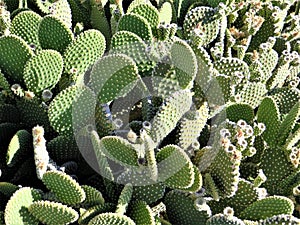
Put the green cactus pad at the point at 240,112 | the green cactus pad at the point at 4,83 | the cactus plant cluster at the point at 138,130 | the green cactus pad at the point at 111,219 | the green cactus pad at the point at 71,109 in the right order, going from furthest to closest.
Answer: the green cactus pad at the point at 240,112 → the green cactus pad at the point at 4,83 → the green cactus pad at the point at 71,109 → the cactus plant cluster at the point at 138,130 → the green cactus pad at the point at 111,219

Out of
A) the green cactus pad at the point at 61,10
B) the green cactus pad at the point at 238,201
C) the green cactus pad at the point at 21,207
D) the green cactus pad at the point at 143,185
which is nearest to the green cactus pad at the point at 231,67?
the green cactus pad at the point at 238,201

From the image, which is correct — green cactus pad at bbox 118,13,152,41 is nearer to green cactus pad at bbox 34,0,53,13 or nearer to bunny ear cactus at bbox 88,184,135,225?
green cactus pad at bbox 34,0,53,13

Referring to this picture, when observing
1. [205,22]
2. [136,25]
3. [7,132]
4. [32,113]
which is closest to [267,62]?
[205,22]

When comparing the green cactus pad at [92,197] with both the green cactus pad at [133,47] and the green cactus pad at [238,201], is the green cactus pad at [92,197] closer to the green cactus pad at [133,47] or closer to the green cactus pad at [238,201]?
the green cactus pad at [238,201]

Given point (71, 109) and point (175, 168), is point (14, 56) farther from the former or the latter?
point (175, 168)

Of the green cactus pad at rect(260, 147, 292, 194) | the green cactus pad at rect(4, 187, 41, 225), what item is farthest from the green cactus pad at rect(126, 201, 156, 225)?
the green cactus pad at rect(260, 147, 292, 194)

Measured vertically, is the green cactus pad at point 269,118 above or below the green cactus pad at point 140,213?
above

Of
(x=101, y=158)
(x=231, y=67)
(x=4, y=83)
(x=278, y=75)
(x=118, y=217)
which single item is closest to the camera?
(x=118, y=217)
